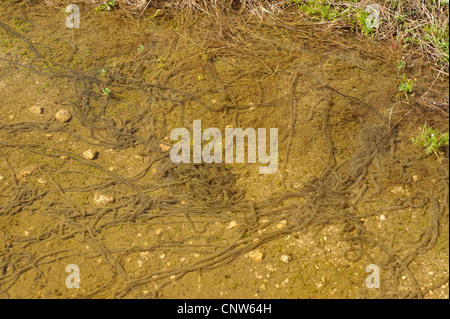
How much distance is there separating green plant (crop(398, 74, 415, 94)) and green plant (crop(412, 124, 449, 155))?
456 mm

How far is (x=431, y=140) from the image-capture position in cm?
344

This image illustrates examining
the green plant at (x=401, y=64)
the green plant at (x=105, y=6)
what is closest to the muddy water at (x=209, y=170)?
the green plant at (x=401, y=64)

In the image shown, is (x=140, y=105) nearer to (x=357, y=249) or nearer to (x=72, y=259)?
(x=72, y=259)

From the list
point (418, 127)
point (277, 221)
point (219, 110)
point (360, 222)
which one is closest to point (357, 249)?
point (360, 222)

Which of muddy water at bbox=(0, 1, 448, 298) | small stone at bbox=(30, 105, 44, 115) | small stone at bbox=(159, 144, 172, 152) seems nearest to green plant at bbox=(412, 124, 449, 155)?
muddy water at bbox=(0, 1, 448, 298)

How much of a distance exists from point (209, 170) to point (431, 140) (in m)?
1.88

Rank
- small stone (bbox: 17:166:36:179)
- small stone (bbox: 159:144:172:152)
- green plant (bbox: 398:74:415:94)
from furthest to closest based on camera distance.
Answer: green plant (bbox: 398:74:415:94) < small stone (bbox: 159:144:172:152) < small stone (bbox: 17:166:36:179)

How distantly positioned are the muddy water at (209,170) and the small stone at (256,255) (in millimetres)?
23

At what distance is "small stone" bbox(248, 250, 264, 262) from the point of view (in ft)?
10.0

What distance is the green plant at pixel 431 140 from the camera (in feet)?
11.3

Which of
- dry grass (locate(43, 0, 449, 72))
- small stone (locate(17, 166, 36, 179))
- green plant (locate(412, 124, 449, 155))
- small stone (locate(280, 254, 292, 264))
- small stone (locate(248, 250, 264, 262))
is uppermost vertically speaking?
dry grass (locate(43, 0, 449, 72))

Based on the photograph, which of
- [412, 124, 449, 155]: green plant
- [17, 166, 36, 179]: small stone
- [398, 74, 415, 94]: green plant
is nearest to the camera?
[412, 124, 449, 155]: green plant

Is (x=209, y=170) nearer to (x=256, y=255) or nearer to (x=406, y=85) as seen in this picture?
(x=256, y=255)

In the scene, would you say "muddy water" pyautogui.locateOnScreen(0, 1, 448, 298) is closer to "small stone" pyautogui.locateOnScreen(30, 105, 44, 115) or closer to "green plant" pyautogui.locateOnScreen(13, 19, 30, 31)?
"small stone" pyautogui.locateOnScreen(30, 105, 44, 115)
